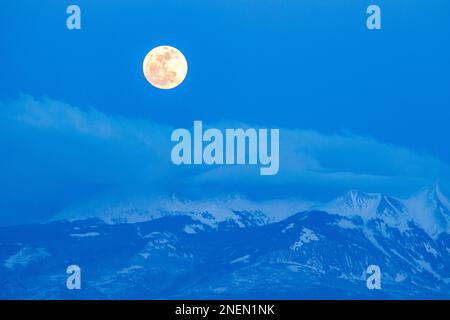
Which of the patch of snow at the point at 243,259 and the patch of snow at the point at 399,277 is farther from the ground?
the patch of snow at the point at 243,259

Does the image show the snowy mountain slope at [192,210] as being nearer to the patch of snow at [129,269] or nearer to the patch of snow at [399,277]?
the patch of snow at [129,269]

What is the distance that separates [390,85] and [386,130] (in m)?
0.31

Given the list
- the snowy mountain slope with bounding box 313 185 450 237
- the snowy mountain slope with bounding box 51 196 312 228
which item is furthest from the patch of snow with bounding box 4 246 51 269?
the snowy mountain slope with bounding box 313 185 450 237

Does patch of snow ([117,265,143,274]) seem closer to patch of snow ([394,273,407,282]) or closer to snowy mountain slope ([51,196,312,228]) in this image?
snowy mountain slope ([51,196,312,228])

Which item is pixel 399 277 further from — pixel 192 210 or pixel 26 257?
pixel 26 257

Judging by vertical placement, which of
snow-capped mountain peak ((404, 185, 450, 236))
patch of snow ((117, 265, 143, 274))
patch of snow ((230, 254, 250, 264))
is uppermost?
snow-capped mountain peak ((404, 185, 450, 236))

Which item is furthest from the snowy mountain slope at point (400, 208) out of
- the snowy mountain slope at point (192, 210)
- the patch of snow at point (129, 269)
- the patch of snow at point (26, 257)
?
the patch of snow at point (26, 257)

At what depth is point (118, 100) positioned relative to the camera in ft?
16.9

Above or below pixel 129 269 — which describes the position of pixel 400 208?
above

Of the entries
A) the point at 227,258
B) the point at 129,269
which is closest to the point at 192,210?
the point at 227,258

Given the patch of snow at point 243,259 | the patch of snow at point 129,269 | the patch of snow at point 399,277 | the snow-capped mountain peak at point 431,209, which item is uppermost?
the snow-capped mountain peak at point 431,209

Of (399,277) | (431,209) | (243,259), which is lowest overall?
(399,277)
